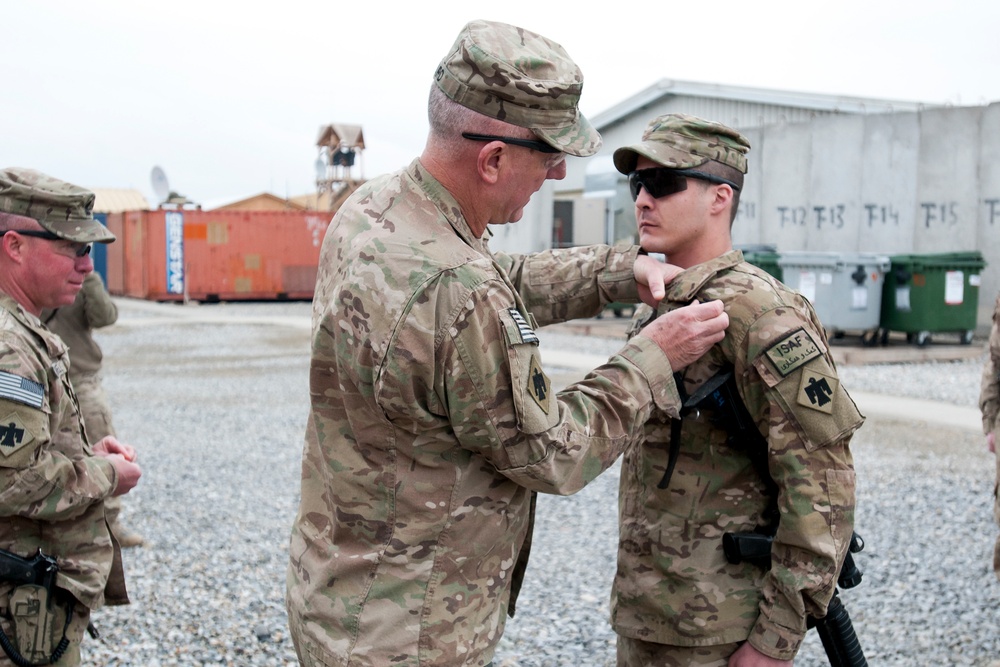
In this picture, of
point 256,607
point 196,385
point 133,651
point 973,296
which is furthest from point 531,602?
point 973,296

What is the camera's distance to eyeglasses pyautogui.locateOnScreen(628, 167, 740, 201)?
7.80ft

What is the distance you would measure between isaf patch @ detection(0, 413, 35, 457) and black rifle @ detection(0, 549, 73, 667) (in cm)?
35

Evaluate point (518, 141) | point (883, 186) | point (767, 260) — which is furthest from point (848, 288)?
point (518, 141)

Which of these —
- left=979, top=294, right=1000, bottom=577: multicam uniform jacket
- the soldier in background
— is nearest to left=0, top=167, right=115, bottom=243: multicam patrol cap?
the soldier in background

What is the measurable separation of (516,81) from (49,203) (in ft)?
6.02

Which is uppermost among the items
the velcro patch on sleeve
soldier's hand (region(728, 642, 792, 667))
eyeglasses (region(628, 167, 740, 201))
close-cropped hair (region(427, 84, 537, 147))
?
close-cropped hair (region(427, 84, 537, 147))

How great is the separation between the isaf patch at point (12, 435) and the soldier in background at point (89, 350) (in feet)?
9.52

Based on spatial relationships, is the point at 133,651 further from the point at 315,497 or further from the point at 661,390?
the point at 661,390

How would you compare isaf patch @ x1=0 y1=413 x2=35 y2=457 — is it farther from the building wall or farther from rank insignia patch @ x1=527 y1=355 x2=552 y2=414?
the building wall

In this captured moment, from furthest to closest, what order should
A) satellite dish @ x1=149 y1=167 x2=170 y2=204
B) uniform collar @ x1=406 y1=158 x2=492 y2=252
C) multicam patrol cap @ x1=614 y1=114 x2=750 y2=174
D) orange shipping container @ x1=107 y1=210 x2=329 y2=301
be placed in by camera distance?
satellite dish @ x1=149 y1=167 x2=170 y2=204 → orange shipping container @ x1=107 y1=210 x2=329 y2=301 → multicam patrol cap @ x1=614 y1=114 x2=750 y2=174 → uniform collar @ x1=406 y1=158 x2=492 y2=252

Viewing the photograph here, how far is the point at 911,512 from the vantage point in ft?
19.7

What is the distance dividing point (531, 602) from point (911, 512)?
287 centimetres

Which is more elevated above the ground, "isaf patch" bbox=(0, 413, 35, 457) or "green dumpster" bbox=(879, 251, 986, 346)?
"green dumpster" bbox=(879, 251, 986, 346)

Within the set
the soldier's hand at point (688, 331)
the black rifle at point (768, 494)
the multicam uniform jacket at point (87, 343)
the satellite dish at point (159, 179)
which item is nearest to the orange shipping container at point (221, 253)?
the satellite dish at point (159, 179)
